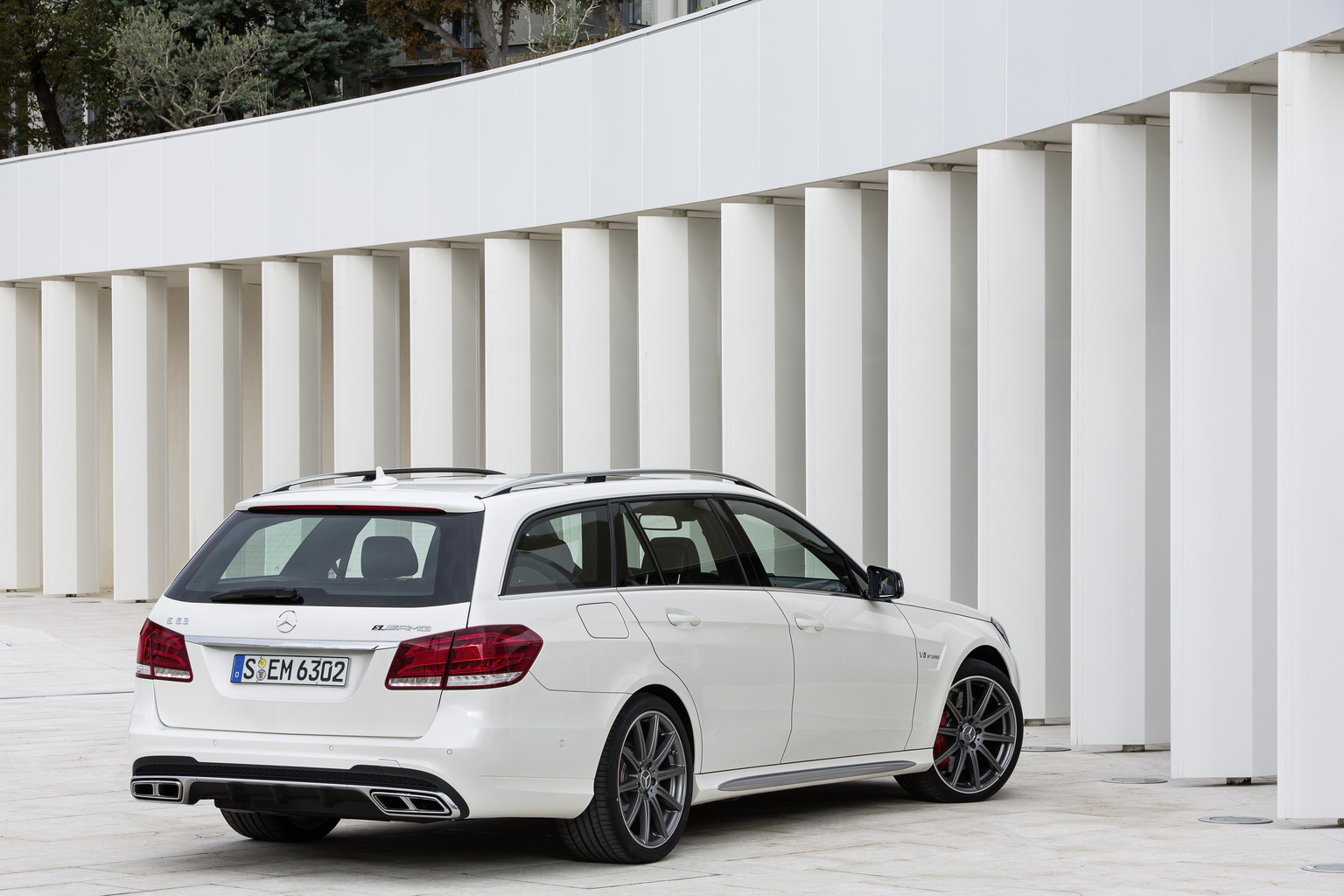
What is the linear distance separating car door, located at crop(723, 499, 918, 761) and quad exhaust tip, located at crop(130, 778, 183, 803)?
2.56 metres

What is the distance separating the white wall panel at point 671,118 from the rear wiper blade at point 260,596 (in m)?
9.16

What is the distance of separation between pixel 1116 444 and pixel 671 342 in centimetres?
586

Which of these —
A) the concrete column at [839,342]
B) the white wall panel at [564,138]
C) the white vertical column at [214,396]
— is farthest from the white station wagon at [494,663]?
the white vertical column at [214,396]

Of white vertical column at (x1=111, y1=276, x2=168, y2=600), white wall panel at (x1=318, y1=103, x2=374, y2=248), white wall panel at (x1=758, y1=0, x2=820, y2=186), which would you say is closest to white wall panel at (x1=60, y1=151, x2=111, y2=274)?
white vertical column at (x1=111, y1=276, x2=168, y2=600)

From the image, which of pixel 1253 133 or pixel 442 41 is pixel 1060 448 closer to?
pixel 1253 133

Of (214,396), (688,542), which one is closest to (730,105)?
(688,542)

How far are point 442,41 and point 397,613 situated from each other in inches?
1649

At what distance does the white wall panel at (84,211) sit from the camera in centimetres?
2367

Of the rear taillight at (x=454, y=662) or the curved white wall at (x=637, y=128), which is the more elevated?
the curved white wall at (x=637, y=128)

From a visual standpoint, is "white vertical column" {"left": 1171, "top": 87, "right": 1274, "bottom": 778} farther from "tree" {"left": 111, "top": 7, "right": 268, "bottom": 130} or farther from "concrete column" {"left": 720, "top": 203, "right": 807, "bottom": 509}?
"tree" {"left": 111, "top": 7, "right": 268, "bottom": 130}

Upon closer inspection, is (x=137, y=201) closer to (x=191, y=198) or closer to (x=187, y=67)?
(x=191, y=198)

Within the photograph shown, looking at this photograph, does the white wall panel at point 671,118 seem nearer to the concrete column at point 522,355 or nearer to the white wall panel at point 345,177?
the concrete column at point 522,355

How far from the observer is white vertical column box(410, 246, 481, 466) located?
63.9 feet

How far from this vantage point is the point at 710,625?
762 cm
